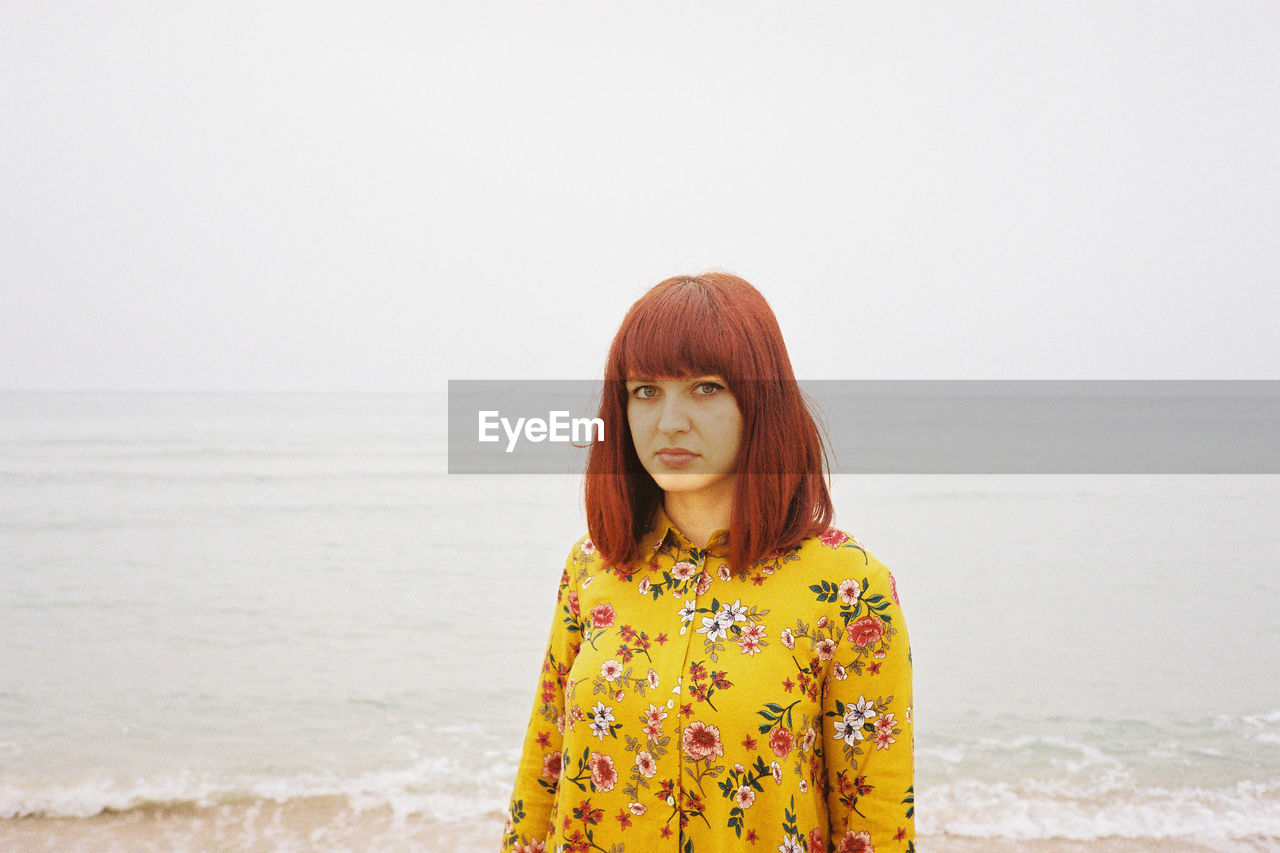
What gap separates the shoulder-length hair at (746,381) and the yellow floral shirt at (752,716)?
2.8 inches

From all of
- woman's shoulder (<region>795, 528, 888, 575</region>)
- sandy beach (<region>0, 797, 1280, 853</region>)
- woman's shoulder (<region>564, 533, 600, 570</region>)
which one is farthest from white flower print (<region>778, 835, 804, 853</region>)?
sandy beach (<region>0, 797, 1280, 853</region>)

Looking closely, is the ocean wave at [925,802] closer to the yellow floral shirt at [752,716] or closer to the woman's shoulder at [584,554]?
the yellow floral shirt at [752,716]

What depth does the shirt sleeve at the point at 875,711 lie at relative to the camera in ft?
4.70

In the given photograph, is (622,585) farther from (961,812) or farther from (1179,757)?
(1179,757)

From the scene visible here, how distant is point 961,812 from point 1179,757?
5.79 ft

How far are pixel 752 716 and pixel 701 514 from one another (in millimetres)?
357

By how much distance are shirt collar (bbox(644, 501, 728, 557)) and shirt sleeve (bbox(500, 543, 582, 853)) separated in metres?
0.16

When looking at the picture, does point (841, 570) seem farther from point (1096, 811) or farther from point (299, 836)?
point (1096, 811)

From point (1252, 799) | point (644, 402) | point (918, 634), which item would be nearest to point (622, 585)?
point (644, 402)

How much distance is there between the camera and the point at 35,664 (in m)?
6.58

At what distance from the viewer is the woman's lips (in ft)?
4.88

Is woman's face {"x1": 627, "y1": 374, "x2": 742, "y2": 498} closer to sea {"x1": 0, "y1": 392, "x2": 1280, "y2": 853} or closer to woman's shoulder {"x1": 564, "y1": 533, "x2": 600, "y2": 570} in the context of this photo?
woman's shoulder {"x1": 564, "y1": 533, "x2": 600, "y2": 570}

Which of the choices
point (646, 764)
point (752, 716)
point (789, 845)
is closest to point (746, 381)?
point (752, 716)

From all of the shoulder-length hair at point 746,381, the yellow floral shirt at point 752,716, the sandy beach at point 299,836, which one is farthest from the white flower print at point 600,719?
the sandy beach at point 299,836
